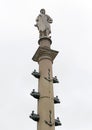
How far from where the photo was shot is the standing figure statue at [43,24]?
1236 inches

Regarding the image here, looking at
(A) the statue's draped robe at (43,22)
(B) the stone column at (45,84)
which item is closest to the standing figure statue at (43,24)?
(A) the statue's draped robe at (43,22)

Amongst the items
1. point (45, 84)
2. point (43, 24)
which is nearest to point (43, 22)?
point (43, 24)

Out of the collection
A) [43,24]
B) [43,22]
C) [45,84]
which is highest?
[43,22]

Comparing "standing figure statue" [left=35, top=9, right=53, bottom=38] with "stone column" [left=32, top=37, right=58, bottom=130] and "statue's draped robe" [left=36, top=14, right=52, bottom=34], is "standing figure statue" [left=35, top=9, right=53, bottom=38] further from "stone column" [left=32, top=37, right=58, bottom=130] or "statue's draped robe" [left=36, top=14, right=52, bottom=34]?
"stone column" [left=32, top=37, right=58, bottom=130]

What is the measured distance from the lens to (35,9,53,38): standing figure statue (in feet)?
103

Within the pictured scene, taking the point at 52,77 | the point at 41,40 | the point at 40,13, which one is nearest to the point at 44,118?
the point at 52,77

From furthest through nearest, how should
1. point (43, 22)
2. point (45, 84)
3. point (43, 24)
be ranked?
point (43, 22)
point (43, 24)
point (45, 84)

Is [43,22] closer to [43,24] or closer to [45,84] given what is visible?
[43,24]

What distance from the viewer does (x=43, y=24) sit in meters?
31.9

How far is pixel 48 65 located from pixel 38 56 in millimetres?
1051

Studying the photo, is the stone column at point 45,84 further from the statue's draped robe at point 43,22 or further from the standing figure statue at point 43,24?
the statue's draped robe at point 43,22

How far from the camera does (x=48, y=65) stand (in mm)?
29438

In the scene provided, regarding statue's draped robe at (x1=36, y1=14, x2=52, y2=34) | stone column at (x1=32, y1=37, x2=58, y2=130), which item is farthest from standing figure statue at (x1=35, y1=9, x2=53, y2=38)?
stone column at (x1=32, y1=37, x2=58, y2=130)

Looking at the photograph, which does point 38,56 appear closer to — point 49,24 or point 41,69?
point 41,69
